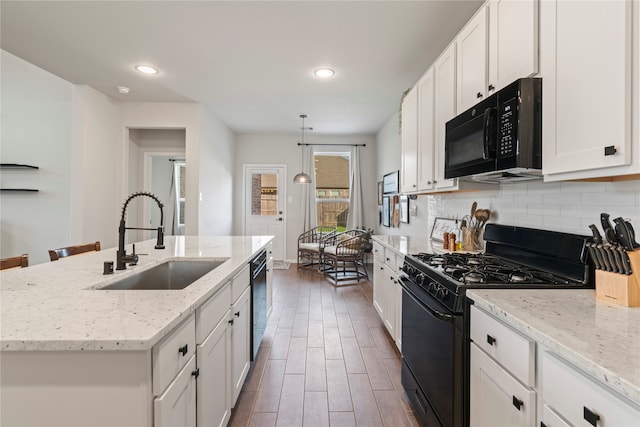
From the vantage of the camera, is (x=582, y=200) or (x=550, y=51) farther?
(x=582, y=200)

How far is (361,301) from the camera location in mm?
3795

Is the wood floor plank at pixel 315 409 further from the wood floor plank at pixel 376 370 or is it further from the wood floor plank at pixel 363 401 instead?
the wood floor plank at pixel 376 370

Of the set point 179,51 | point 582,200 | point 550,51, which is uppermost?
point 179,51

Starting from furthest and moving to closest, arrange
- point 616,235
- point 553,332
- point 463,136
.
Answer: point 463,136
point 616,235
point 553,332

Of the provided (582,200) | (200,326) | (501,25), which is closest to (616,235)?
(582,200)

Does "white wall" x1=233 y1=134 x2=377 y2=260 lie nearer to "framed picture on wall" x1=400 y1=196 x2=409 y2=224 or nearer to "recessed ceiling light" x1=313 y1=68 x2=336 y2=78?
"framed picture on wall" x1=400 y1=196 x2=409 y2=224

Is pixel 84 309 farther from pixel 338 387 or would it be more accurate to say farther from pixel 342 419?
pixel 338 387

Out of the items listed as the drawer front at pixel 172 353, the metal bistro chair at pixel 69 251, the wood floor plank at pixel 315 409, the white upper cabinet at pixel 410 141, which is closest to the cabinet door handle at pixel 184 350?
the drawer front at pixel 172 353

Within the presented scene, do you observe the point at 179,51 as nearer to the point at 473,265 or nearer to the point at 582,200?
the point at 473,265

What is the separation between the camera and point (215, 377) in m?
1.37

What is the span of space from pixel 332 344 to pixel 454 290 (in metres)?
1.65

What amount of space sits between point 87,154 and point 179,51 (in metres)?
2.07

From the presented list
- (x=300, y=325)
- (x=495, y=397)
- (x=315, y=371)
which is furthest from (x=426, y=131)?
(x=300, y=325)

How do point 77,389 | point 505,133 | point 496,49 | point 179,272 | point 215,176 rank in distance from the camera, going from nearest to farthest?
point 77,389 < point 505,133 < point 496,49 < point 179,272 < point 215,176
